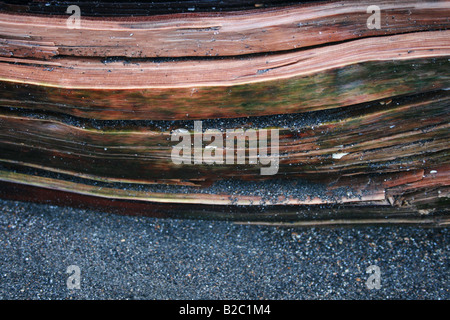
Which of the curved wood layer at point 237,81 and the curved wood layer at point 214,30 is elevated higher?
the curved wood layer at point 214,30

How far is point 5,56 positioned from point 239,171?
1.78m

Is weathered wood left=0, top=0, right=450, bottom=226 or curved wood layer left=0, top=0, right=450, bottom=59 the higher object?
curved wood layer left=0, top=0, right=450, bottom=59

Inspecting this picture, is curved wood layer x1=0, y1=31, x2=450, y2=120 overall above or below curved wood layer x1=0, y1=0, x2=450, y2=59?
below

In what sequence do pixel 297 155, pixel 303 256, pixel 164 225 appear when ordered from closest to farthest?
1. pixel 297 155
2. pixel 303 256
3. pixel 164 225

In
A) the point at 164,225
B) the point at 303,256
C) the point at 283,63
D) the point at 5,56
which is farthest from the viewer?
the point at 164,225

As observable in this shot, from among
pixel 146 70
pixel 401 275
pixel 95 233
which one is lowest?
pixel 401 275

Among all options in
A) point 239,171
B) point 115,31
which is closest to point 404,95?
point 239,171

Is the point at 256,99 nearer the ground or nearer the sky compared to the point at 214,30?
nearer the ground

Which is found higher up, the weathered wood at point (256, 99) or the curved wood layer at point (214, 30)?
the curved wood layer at point (214, 30)

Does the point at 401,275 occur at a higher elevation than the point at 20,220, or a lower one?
lower

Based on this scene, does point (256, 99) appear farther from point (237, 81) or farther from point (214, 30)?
point (214, 30)

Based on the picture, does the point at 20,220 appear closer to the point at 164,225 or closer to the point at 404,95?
the point at 164,225

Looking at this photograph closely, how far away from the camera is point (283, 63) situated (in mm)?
2127

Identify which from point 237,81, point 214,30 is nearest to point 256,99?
point 237,81
